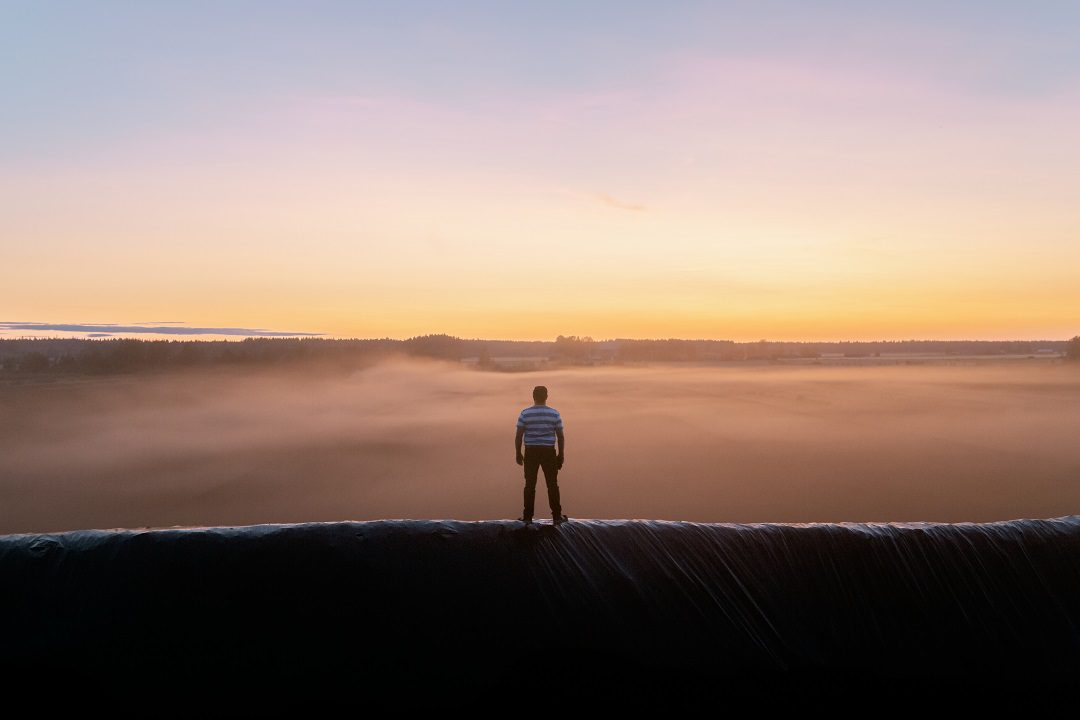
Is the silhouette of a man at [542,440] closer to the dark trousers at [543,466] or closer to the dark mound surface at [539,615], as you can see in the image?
the dark trousers at [543,466]

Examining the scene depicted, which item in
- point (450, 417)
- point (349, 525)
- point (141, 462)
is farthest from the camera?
point (450, 417)

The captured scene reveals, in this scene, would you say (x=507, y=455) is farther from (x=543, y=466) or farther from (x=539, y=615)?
(x=539, y=615)

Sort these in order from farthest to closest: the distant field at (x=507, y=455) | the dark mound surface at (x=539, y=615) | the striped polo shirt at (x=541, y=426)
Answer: the distant field at (x=507, y=455)
the striped polo shirt at (x=541, y=426)
the dark mound surface at (x=539, y=615)

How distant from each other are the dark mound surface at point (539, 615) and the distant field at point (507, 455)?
1377 centimetres

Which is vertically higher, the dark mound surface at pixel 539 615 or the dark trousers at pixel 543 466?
the dark trousers at pixel 543 466

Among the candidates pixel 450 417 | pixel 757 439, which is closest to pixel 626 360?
pixel 450 417

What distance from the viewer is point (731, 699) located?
6.35 meters

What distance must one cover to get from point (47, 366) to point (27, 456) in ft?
165

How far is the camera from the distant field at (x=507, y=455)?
22.7 meters

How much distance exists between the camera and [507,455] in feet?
117

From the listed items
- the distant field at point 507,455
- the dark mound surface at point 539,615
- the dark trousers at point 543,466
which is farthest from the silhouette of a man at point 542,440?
the distant field at point 507,455

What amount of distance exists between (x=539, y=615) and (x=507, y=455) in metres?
29.4

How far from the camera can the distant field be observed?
74.4ft

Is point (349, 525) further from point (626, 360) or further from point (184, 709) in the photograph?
point (626, 360)
